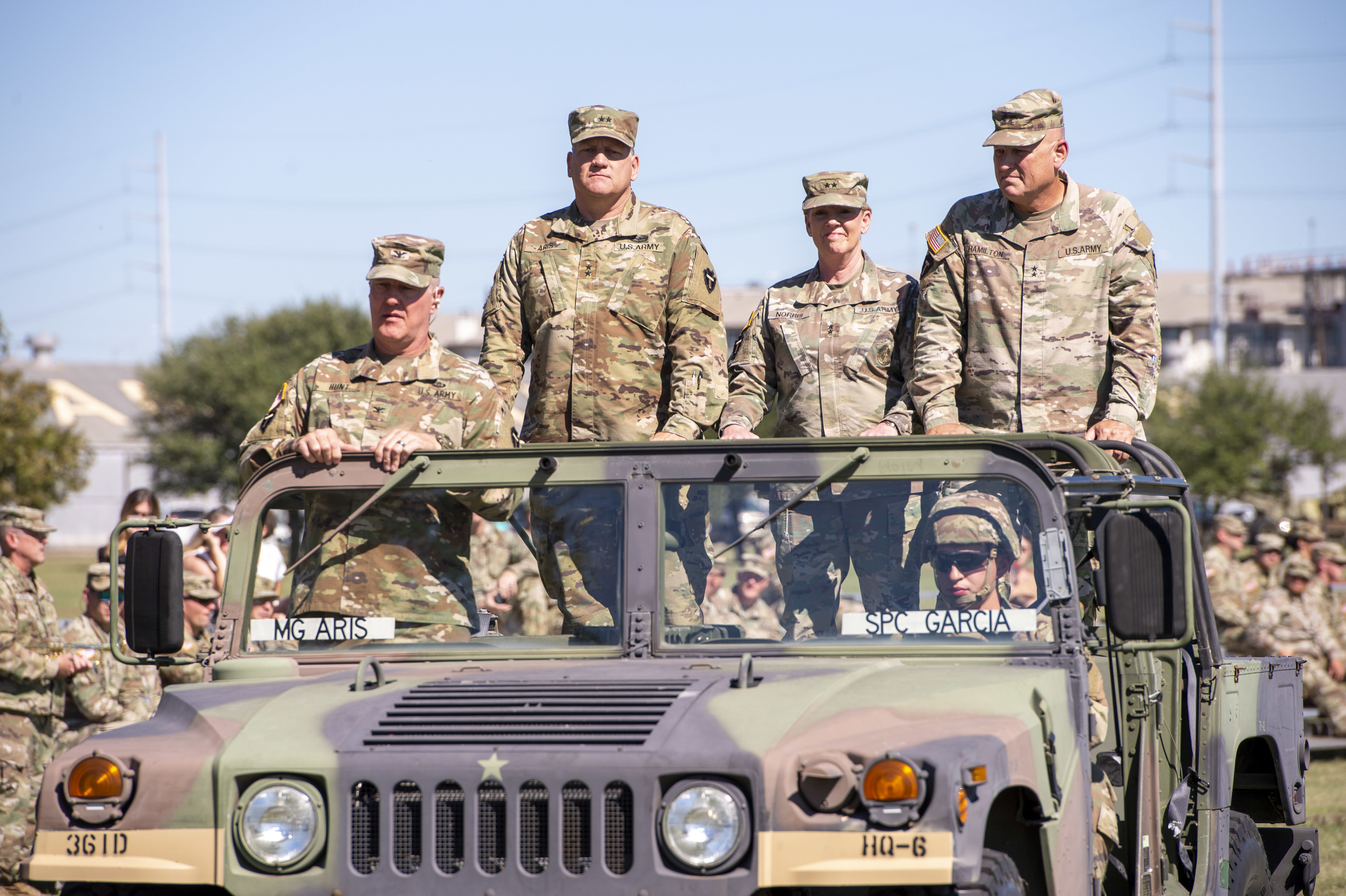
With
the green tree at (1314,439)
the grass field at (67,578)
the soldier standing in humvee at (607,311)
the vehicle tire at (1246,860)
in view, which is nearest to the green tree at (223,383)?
the grass field at (67,578)

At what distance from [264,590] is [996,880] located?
2.72 m

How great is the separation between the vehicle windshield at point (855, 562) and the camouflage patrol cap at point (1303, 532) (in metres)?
10.5

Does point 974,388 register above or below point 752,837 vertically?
above

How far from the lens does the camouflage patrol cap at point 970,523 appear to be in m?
4.30

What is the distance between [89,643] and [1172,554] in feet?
19.2

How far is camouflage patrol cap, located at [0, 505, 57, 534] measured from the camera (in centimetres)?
802

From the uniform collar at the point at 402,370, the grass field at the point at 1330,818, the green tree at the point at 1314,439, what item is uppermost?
the green tree at the point at 1314,439

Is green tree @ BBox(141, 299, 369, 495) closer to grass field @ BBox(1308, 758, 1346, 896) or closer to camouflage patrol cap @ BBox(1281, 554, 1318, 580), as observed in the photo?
camouflage patrol cap @ BBox(1281, 554, 1318, 580)

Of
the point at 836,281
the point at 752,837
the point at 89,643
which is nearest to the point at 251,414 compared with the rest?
the point at 89,643

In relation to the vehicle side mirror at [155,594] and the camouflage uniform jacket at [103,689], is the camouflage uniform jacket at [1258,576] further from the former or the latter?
the vehicle side mirror at [155,594]

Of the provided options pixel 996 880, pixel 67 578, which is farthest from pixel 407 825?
pixel 67 578

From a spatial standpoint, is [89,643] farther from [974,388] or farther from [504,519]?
[974,388]

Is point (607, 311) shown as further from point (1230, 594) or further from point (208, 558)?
point (1230, 594)

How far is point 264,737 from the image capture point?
367 centimetres
